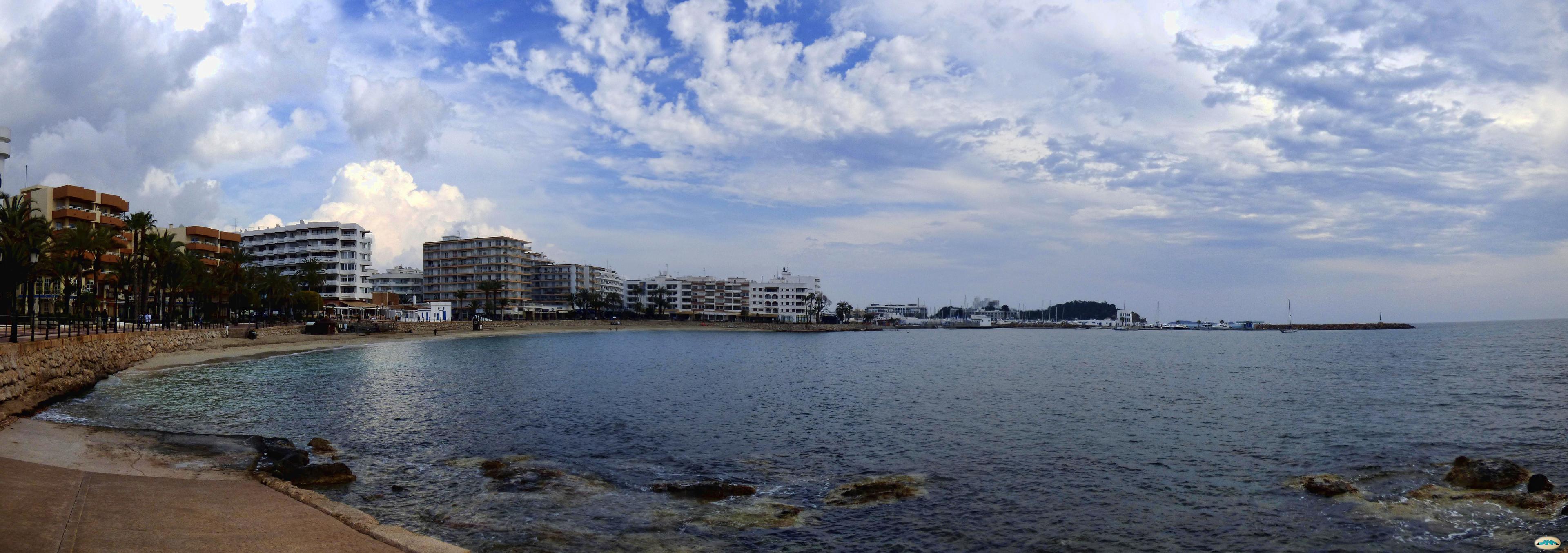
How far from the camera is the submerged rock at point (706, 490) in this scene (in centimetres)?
1862

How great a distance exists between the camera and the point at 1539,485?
18062mm

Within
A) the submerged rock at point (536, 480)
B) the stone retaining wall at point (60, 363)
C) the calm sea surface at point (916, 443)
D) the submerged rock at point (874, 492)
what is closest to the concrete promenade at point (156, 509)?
the calm sea surface at point (916, 443)

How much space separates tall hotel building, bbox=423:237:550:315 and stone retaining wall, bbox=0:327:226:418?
107588 mm

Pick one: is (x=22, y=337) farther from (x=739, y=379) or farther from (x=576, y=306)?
(x=576, y=306)

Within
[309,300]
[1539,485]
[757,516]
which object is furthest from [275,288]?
[1539,485]

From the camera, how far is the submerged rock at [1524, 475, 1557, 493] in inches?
711

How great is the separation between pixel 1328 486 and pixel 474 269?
536ft

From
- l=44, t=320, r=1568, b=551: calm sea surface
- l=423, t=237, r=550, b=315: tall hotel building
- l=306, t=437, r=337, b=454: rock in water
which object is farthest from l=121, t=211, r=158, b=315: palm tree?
l=423, t=237, r=550, b=315: tall hotel building

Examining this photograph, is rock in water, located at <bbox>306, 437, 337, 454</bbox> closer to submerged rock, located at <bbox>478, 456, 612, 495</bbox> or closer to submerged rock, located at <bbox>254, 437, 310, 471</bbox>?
submerged rock, located at <bbox>254, 437, 310, 471</bbox>

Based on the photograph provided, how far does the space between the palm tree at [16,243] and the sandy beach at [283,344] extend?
23.2 ft

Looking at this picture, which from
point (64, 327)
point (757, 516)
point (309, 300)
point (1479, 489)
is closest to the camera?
point (757, 516)

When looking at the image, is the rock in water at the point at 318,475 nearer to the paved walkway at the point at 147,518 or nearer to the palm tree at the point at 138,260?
the paved walkway at the point at 147,518

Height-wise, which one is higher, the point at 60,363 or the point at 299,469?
the point at 60,363

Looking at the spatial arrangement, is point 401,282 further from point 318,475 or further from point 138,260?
point 318,475
